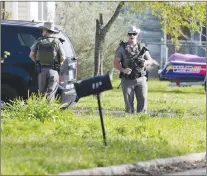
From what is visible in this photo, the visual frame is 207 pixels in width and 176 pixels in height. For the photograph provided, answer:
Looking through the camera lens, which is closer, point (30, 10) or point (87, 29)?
point (30, 10)

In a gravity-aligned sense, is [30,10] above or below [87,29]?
above

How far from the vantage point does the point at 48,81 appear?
15.8 metres

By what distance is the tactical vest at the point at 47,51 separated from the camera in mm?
15602

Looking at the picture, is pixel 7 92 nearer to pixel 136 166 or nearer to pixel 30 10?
pixel 136 166

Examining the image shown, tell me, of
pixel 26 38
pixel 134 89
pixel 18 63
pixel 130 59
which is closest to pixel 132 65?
pixel 130 59

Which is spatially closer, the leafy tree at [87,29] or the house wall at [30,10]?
the house wall at [30,10]

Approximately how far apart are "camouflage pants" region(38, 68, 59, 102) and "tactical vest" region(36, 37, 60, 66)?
154 mm

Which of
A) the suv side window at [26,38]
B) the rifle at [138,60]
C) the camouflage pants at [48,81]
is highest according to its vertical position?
the suv side window at [26,38]

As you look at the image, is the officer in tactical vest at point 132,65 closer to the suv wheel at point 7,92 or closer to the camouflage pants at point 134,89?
the camouflage pants at point 134,89

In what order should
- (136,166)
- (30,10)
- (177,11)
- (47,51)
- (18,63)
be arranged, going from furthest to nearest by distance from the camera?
(30,10), (177,11), (18,63), (47,51), (136,166)

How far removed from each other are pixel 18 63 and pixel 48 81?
1733 mm

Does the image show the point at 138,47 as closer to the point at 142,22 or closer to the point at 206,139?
the point at 206,139

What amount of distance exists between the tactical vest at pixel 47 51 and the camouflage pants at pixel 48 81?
0.15 metres

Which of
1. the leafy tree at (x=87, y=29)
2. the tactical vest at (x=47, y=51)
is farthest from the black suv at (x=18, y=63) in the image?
the leafy tree at (x=87, y=29)
